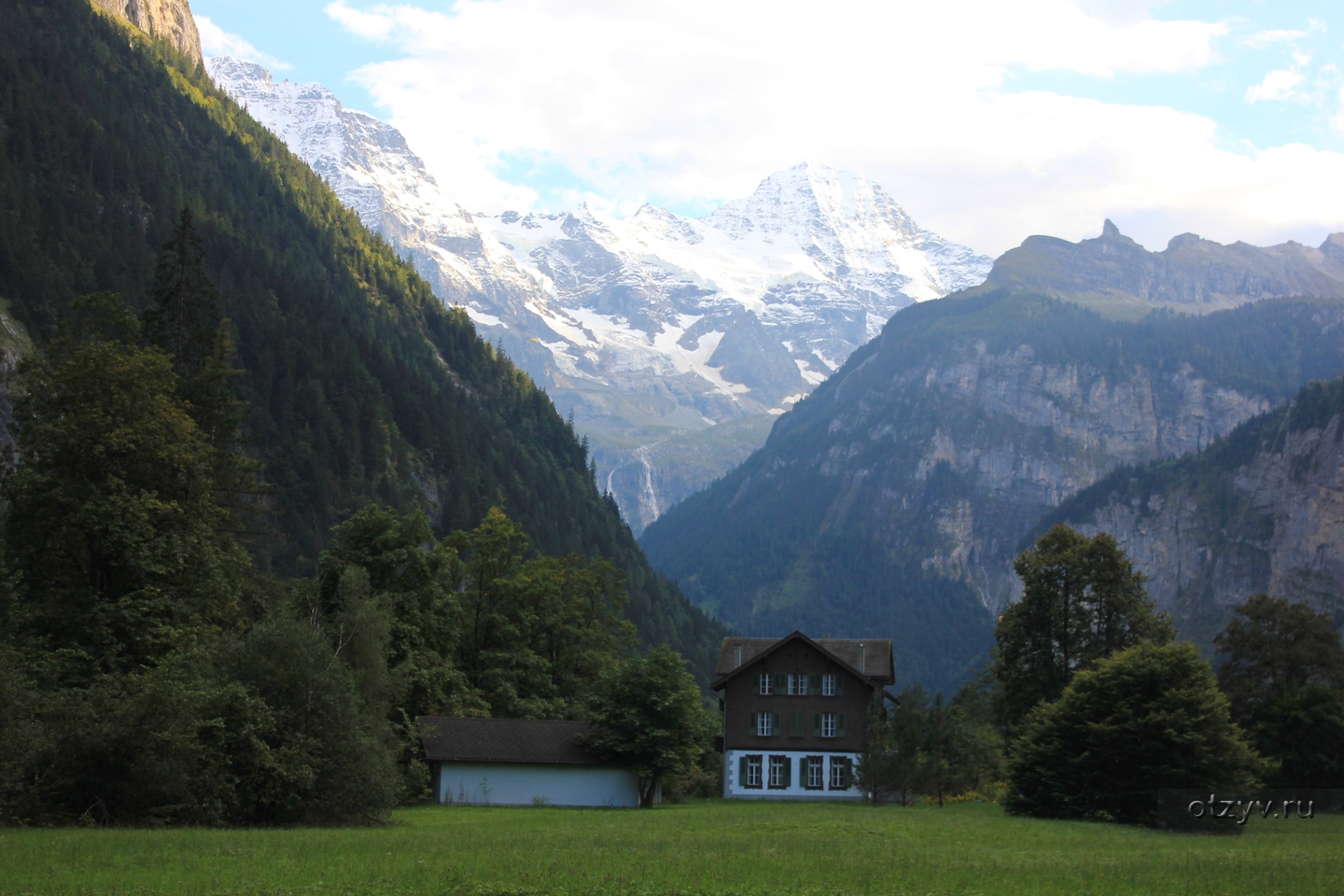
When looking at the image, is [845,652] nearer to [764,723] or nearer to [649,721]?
[764,723]

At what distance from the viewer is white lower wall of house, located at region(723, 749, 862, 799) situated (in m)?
74.0

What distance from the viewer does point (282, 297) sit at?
138875mm

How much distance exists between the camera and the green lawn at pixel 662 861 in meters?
27.5

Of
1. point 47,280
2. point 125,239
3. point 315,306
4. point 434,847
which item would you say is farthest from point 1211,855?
point 315,306

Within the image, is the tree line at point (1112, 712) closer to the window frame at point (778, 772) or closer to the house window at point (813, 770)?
the house window at point (813, 770)

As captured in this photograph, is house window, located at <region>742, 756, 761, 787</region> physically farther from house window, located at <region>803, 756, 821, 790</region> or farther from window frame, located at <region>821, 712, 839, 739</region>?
window frame, located at <region>821, 712, 839, 739</region>

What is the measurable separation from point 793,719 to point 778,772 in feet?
10.6

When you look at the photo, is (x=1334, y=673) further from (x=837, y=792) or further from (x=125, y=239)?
(x=125, y=239)

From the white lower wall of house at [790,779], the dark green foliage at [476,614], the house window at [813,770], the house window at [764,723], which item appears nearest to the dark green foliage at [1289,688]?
the white lower wall of house at [790,779]

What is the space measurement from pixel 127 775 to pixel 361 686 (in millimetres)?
12336

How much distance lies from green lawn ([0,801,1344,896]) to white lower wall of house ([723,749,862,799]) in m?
28.7

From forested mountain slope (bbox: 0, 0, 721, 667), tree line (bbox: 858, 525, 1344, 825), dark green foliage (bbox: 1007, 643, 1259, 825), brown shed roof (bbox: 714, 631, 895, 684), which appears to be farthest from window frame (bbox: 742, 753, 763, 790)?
forested mountain slope (bbox: 0, 0, 721, 667)

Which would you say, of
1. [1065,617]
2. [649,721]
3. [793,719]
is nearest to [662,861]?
[649,721]

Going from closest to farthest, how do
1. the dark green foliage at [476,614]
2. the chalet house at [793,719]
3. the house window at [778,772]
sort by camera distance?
1. the dark green foliage at [476,614]
2. the chalet house at [793,719]
3. the house window at [778,772]
